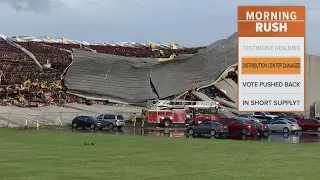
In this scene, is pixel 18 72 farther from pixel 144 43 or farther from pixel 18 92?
pixel 144 43

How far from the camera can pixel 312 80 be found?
314 feet

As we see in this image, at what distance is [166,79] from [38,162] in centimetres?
6354

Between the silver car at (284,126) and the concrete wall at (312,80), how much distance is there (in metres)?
41.0

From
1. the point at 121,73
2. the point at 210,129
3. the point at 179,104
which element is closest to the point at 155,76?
the point at 121,73

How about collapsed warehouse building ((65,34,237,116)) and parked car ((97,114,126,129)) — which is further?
collapsed warehouse building ((65,34,237,116))

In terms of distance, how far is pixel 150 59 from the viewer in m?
88.9

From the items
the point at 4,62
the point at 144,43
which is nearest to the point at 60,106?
the point at 4,62

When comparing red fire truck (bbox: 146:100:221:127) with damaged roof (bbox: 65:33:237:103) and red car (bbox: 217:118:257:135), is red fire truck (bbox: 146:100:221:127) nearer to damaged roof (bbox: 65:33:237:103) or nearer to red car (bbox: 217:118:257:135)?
red car (bbox: 217:118:257:135)

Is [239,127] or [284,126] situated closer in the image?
[239,127]

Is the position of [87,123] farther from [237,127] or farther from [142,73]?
[142,73]

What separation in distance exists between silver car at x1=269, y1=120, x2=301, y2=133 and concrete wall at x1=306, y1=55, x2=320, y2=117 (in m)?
41.0

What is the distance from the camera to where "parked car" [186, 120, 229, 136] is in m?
46.6
